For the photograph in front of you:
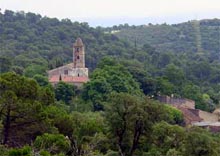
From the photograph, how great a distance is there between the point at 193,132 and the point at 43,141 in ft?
14.8

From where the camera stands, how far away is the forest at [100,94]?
2017 cm

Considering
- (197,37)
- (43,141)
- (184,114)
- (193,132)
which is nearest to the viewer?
(43,141)

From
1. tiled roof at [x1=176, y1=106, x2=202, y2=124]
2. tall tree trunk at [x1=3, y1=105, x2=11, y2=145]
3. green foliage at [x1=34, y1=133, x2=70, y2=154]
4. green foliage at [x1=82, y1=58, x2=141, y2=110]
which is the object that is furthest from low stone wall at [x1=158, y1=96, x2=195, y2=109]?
green foliage at [x1=34, y1=133, x2=70, y2=154]

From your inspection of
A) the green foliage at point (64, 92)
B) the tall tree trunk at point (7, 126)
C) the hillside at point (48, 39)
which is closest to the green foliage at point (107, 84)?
the green foliage at point (64, 92)

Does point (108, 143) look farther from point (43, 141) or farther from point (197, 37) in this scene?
point (197, 37)

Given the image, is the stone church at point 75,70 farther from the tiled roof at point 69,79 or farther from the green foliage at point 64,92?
the green foliage at point 64,92

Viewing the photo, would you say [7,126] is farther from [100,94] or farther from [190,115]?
[190,115]

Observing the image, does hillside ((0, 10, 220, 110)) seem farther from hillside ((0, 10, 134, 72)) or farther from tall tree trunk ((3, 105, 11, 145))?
tall tree trunk ((3, 105, 11, 145))

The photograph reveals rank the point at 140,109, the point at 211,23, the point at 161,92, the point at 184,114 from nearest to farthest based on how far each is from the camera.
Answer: the point at 140,109, the point at 184,114, the point at 161,92, the point at 211,23

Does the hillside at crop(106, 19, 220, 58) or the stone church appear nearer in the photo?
the stone church

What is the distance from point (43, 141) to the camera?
18328 millimetres

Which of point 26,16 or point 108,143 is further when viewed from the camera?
point 26,16

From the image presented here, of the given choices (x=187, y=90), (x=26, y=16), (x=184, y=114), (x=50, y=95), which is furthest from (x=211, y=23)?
(x=50, y=95)

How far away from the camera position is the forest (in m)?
20.2
